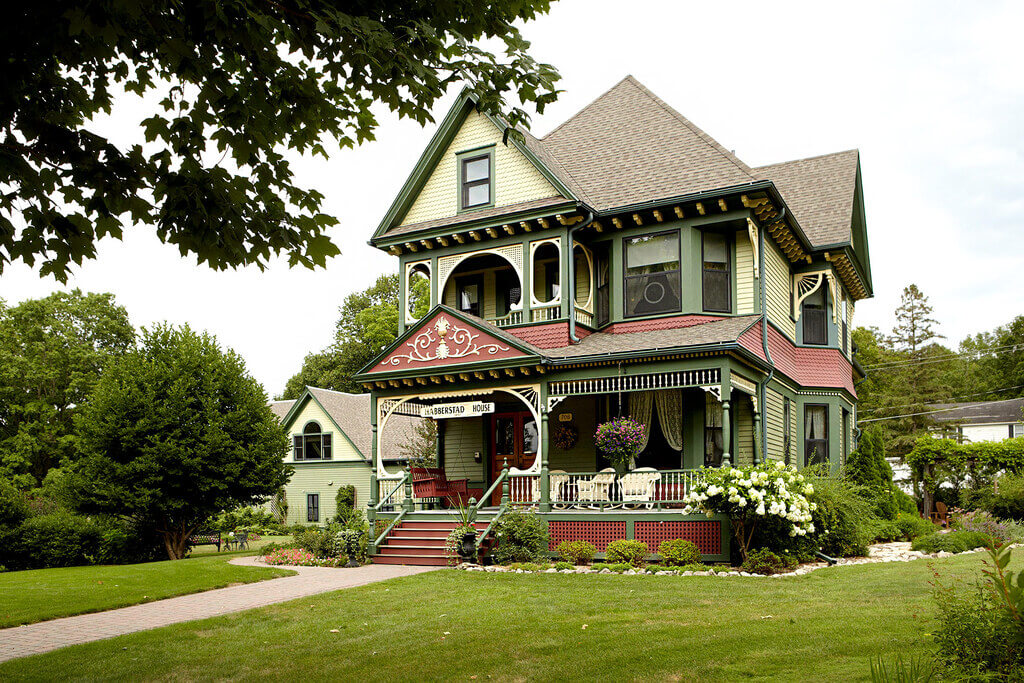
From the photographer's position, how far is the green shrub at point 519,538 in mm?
15445

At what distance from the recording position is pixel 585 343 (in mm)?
17719

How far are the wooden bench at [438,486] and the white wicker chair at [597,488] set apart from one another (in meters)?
4.20

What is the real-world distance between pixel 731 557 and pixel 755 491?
1.86m

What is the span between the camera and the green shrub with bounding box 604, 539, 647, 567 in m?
14.6

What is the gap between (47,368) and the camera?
4650 centimetres

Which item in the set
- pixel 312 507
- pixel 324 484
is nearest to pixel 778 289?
pixel 324 484

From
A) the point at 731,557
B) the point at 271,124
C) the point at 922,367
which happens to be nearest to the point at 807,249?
the point at 731,557

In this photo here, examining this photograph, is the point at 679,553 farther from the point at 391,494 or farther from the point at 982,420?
the point at 982,420

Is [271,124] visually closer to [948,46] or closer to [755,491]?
[755,491]

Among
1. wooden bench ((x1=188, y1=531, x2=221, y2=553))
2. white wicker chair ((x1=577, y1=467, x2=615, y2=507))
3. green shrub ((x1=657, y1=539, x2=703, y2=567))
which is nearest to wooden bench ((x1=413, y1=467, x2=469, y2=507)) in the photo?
white wicker chair ((x1=577, y1=467, x2=615, y2=507))

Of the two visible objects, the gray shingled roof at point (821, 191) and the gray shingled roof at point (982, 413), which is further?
the gray shingled roof at point (982, 413)

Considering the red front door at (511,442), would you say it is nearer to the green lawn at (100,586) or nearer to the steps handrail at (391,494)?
the steps handrail at (391,494)

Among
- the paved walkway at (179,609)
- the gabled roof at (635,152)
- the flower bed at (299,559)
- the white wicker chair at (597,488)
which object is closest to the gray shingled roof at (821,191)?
the gabled roof at (635,152)

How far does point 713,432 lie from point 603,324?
142 inches
